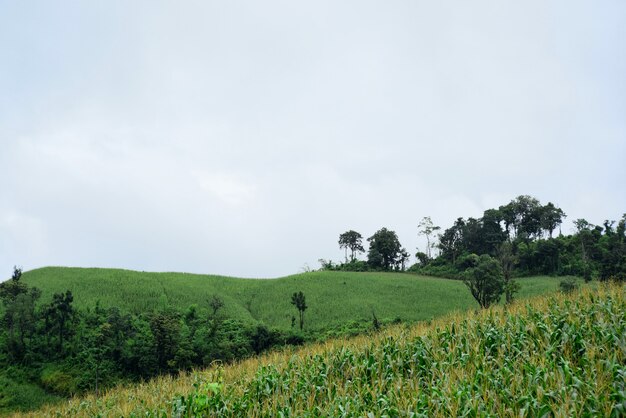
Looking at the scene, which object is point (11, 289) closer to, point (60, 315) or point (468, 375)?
point (60, 315)

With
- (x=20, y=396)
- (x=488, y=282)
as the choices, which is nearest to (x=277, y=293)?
(x=488, y=282)

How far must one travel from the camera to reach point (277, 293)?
69.2 meters

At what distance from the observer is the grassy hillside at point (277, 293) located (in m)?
56.9

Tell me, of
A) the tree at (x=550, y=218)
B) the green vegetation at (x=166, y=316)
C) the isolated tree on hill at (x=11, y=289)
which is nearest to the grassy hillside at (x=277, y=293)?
the green vegetation at (x=166, y=316)

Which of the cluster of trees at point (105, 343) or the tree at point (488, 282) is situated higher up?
the tree at point (488, 282)

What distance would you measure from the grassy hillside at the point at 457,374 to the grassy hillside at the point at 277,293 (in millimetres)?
39355

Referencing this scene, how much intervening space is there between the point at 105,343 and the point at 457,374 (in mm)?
40503

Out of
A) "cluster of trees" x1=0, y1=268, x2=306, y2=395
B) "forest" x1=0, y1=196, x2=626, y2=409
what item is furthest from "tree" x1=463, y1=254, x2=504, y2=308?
"cluster of trees" x1=0, y1=268, x2=306, y2=395

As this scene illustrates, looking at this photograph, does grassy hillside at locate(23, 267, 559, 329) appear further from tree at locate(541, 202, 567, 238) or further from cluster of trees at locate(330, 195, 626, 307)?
tree at locate(541, 202, 567, 238)

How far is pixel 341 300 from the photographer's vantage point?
64.1m

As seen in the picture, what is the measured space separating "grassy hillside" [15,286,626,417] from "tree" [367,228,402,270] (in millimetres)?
82440

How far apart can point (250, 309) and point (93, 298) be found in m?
20.4

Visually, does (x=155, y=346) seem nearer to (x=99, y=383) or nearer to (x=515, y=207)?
(x=99, y=383)

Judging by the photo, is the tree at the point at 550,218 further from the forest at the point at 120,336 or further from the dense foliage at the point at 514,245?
the forest at the point at 120,336
